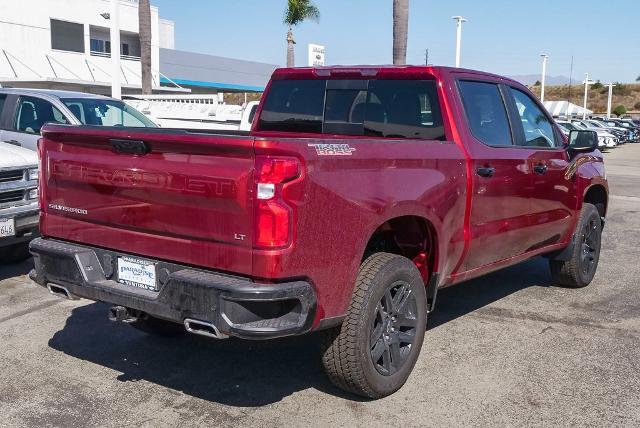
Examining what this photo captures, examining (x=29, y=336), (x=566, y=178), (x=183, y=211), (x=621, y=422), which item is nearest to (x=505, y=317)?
(x=566, y=178)

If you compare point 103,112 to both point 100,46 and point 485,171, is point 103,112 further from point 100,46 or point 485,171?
point 100,46

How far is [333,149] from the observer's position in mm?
3729

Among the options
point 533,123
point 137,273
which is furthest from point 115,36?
point 137,273

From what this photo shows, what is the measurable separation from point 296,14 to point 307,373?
32402 mm

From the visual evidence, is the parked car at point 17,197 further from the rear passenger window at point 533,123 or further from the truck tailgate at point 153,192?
the rear passenger window at point 533,123

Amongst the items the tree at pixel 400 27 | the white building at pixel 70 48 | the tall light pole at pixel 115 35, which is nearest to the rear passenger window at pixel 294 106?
the tall light pole at pixel 115 35

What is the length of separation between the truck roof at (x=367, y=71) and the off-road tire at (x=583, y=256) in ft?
5.71

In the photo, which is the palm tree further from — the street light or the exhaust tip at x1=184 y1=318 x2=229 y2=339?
the exhaust tip at x1=184 y1=318 x2=229 y2=339

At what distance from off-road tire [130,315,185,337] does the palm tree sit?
31.4 metres

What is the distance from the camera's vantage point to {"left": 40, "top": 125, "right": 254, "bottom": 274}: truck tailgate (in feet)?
11.7

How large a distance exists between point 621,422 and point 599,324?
197cm

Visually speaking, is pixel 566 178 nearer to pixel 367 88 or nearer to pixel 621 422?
pixel 367 88

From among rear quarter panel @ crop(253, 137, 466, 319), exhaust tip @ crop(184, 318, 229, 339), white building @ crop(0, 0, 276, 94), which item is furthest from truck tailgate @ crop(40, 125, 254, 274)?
white building @ crop(0, 0, 276, 94)

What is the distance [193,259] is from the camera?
3744mm
